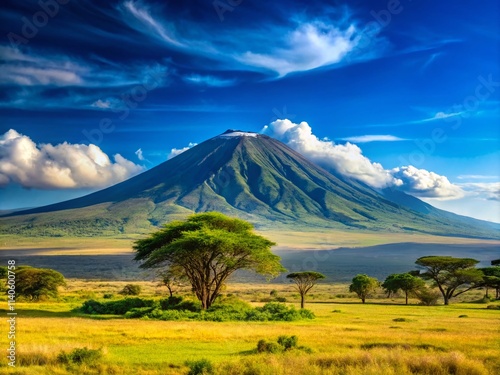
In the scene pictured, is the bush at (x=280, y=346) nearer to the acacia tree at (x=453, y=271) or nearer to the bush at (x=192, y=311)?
the bush at (x=192, y=311)

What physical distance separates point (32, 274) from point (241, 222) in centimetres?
2373

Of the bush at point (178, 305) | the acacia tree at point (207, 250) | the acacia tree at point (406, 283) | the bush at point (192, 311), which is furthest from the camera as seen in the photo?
the acacia tree at point (406, 283)

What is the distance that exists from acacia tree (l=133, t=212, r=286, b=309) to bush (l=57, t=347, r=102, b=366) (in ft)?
66.9

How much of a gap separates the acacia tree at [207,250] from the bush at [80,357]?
20.4 metres

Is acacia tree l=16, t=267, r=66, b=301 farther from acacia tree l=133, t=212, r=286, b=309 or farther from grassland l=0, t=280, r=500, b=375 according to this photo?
grassland l=0, t=280, r=500, b=375

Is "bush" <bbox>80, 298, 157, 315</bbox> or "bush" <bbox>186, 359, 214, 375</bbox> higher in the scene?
"bush" <bbox>186, 359, 214, 375</bbox>

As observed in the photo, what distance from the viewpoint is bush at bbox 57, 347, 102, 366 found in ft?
48.2

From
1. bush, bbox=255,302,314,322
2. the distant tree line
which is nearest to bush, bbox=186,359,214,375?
bush, bbox=255,302,314,322

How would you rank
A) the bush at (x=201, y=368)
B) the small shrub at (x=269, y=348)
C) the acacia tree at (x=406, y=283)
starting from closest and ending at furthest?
the bush at (x=201, y=368)
the small shrub at (x=269, y=348)
the acacia tree at (x=406, y=283)

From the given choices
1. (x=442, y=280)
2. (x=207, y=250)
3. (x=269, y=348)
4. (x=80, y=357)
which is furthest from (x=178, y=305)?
(x=442, y=280)

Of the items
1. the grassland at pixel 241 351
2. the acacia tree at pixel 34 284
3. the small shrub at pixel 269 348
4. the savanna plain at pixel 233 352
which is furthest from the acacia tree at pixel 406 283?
the small shrub at pixel 269 348

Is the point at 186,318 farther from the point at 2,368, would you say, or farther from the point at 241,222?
the point at 2,368

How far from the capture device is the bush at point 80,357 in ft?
48.2

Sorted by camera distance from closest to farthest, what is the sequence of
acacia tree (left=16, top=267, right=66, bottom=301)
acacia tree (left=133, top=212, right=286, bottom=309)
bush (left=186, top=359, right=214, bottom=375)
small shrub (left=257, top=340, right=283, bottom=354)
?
bush (left=186, top=359, right=214, bottom=375)
small shrub (left=257, top=340, right=283, bottom=354)
acacia tree (left=133, top=212, right=286, bottom=309)
acacia tree (left=16, top=267, right=66, bottom=301)
